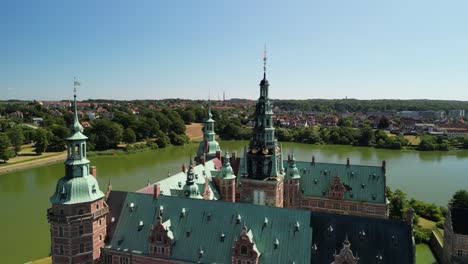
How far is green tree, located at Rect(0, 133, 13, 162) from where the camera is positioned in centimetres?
8738

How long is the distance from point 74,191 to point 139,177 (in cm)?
4927

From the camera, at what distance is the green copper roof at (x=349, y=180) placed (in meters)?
45.9

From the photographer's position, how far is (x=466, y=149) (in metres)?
123

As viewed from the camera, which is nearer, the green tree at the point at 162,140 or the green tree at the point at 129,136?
the green tree at the point at 129,136

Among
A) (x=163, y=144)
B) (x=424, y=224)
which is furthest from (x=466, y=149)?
(x=163, y=144)

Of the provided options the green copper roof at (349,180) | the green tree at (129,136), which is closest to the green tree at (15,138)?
the green tree at (129,136)

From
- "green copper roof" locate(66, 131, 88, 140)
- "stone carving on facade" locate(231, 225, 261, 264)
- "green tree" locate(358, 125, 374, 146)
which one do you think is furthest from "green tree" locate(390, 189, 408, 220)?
"green tree" locate(358, 125, 374, 146)

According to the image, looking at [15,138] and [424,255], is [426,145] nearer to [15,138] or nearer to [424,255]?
[424,255]

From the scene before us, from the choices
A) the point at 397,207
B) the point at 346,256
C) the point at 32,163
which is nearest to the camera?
the point at 346,256

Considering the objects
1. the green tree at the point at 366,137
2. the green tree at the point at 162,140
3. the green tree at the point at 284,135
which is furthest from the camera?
the green tree at the point at 284,135

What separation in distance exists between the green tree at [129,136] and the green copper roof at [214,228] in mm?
91049

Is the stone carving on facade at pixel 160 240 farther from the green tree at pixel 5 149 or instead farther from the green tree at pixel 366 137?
the green tree at pixel 366 137

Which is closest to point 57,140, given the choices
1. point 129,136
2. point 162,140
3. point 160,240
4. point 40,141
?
point 40,141

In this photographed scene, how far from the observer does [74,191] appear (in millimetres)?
26625
